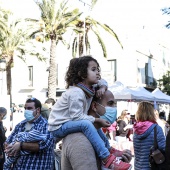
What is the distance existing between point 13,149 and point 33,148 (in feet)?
0.71

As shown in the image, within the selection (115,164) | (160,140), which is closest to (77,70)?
(115,164)

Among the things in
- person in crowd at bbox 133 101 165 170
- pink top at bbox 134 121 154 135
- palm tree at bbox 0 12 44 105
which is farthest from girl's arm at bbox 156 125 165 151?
palm tree at bbox 0 12 44 105

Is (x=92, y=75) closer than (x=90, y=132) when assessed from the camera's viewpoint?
No

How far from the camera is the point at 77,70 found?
242cm

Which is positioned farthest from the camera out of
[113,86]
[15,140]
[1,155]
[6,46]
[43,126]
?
[6,46]

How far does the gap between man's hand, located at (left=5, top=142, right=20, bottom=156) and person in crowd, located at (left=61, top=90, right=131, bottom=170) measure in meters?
1.23

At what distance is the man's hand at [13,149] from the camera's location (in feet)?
11.1

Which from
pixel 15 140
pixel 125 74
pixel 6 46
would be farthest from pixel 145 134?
pixel 125 74

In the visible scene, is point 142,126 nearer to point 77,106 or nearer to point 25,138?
point 25,138

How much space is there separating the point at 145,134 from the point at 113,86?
1151 centimetres

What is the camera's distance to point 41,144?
3.56 meters

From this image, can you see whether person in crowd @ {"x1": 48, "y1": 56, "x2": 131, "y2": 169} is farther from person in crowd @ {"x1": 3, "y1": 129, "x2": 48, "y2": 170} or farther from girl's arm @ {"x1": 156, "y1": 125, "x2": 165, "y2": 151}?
girl's arm @ {"x1": 156, "y1": 125, "x2": 165, "y2": 151}

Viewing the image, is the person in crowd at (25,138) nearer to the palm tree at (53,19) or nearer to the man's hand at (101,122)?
the man's hand at (101,122)

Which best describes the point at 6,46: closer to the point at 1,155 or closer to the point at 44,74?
the point at 44,74
